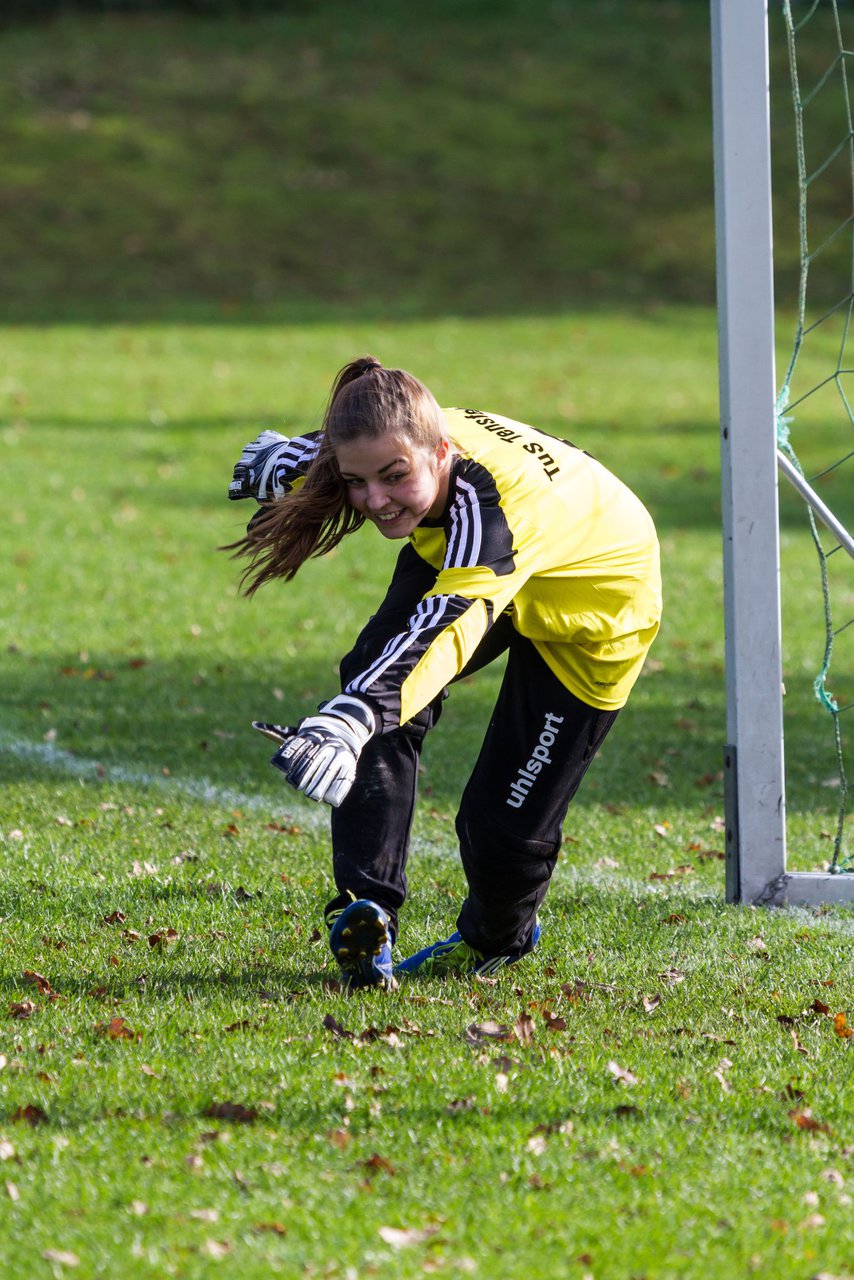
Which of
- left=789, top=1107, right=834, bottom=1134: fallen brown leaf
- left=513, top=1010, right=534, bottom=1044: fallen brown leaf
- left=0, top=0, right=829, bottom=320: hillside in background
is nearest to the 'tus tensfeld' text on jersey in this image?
left=513, top=1010, right=534, bottom=1044: fallen brown leaf

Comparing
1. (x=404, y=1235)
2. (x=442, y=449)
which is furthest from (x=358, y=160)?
(x=404, y=1235)

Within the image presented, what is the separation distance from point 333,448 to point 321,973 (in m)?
1.68

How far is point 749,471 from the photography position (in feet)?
17.3

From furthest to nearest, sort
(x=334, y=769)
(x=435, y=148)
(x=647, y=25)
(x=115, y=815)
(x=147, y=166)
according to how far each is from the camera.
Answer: (x=647, y=25), (x=435, y=148), (x=147, y=166), (x=115, y=815), (x=334, y=769)

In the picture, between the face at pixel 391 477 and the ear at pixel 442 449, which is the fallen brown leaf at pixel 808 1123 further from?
the ear at pixel 442 449

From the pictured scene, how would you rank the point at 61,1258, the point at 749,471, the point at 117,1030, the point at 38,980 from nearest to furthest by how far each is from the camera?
the point at 61,1258, the point at 117,1030, the point at 38,980, the point at 749,471

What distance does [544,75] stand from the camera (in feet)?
103

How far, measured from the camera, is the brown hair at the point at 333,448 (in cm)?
384

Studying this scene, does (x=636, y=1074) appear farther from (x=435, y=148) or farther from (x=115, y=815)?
(x=435, y=148)

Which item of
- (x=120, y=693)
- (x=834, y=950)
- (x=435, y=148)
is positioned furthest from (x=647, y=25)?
(x=834, y=950)

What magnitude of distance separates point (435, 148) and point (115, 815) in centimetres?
2432

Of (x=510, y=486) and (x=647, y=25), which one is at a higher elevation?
(x=647, y=25)

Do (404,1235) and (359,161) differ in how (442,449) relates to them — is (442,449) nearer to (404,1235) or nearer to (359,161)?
(404,1235)

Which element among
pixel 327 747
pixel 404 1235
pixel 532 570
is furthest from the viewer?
pixel 532 570
